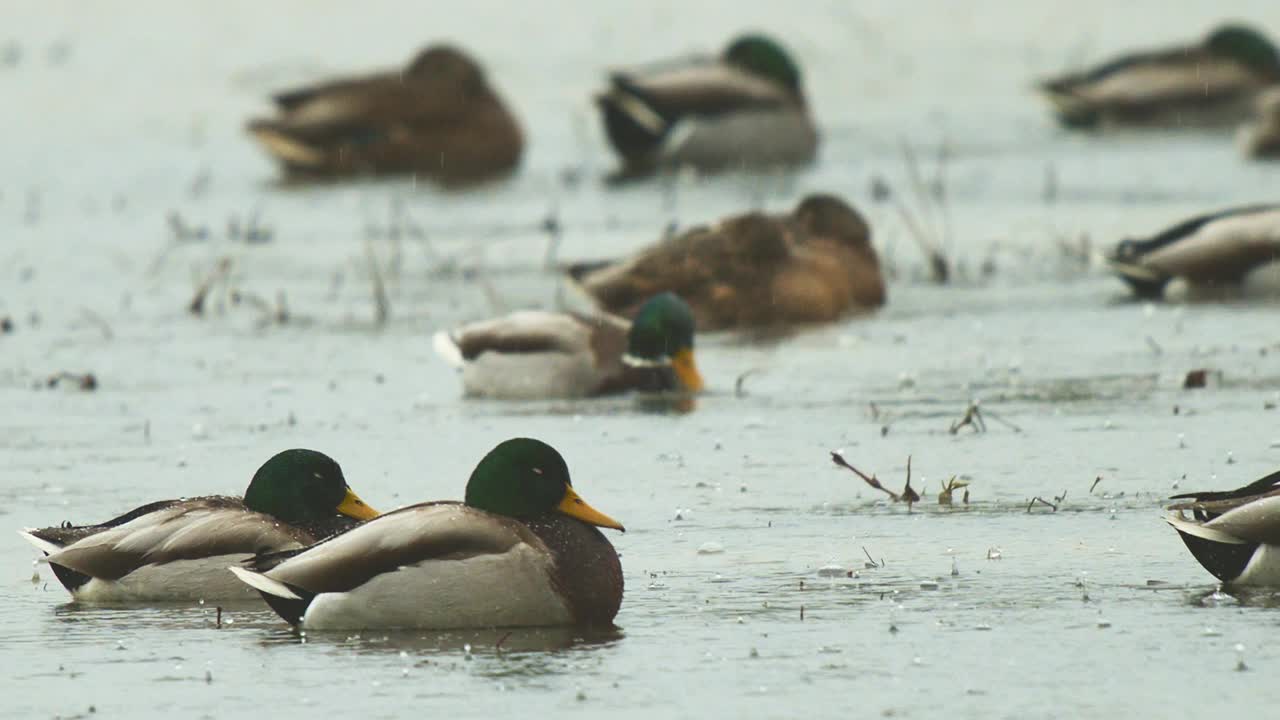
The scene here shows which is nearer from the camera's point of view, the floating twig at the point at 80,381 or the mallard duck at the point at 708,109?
the floating twig at the point at 80,381

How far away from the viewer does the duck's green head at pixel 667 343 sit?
13.1 meters

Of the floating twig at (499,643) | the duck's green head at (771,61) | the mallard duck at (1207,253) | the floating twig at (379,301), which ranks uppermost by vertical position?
the duck's green head at (771,61)

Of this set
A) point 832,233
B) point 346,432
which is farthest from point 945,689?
point 832,233

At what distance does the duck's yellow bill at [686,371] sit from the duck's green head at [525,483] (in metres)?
5.26

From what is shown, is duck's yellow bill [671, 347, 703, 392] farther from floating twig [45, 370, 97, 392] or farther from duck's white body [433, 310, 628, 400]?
floating twig [45, 370, 97, 392]

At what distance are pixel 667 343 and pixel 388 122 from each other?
1428 cm

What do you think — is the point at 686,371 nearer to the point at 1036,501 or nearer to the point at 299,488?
the point at 1036,501

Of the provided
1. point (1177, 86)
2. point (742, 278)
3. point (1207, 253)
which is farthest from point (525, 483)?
point (1177, 86)

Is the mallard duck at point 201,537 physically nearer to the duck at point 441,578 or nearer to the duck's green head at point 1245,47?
the duck at point 441,578

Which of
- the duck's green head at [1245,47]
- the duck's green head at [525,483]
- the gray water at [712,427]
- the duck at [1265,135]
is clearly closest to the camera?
the gray water at [712,427]

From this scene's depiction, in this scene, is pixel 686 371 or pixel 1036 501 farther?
pixel 686 371

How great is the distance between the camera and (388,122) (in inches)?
1061

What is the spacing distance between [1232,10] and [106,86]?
14319 mm

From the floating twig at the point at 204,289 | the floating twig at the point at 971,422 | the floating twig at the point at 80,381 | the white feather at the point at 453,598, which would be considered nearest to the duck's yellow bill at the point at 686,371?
the floating twig at the point at 971,422
